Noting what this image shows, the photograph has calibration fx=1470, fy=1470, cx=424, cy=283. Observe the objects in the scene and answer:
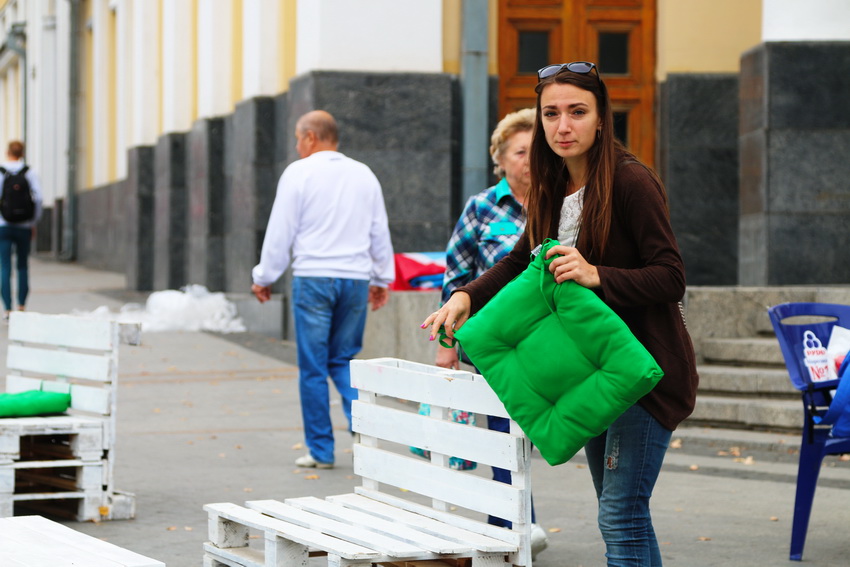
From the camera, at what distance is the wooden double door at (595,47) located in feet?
46.5

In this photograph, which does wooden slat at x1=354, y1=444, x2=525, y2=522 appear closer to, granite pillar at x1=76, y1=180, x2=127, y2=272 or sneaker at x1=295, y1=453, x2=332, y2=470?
sneaker at x1=295, y1=453, x2=332, y2=470

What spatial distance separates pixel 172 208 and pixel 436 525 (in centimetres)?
1708

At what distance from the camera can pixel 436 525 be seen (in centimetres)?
→ 428

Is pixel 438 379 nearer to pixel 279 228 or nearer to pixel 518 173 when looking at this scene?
pixel 518 173

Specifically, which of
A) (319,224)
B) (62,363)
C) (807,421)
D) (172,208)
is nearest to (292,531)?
(807,421)

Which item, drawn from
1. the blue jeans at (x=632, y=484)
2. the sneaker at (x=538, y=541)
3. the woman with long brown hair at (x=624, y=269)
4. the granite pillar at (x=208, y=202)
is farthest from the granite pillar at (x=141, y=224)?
the blue jeans at (x=632, y=484)

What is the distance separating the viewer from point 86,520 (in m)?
6.47

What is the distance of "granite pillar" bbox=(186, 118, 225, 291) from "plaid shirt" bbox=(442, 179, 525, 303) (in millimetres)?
12412

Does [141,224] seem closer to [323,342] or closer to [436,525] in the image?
[323,342]

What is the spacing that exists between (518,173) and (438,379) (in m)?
1.67

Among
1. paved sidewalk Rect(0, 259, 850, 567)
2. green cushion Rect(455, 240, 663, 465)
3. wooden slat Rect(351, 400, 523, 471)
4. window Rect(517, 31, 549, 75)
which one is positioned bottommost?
paved sidewalk Rect(0, 259, 850, 567)

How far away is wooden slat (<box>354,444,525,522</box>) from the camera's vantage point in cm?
404

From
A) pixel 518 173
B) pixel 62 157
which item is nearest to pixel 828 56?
pixel 518 173

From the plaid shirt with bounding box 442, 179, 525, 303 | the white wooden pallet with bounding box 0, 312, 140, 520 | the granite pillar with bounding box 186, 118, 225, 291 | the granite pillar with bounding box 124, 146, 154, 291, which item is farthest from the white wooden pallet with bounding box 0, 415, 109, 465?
the granite pillar with bounding box 124, 146, 154, 291
